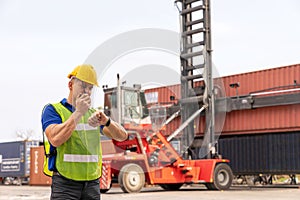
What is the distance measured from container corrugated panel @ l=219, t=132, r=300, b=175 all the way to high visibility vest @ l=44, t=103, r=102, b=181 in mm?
17268

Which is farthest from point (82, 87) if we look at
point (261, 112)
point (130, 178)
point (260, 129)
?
point (260, 129)

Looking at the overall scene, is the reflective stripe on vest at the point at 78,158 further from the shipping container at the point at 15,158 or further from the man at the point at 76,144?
the shipping container at the point at 15,158

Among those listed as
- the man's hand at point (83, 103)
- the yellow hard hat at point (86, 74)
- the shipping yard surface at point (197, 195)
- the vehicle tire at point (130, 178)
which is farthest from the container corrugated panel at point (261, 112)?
the man's hand at point (83, 103)

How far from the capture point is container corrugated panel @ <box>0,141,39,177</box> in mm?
31328

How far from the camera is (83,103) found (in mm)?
2898

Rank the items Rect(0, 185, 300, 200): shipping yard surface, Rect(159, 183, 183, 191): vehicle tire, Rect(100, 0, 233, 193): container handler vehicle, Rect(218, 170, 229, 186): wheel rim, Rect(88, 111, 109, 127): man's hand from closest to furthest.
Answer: Rect(88, 111, 109, 127): man's hand, Rect(0, 185, 300, 200): shipping yard surface, Rect(100, 0, 233, 193): container handler vehicle, Rect(218, 170, 229, 186): wheel rim, Rect(159, 183, 183, 191): vehicle tire

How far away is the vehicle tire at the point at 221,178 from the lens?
17.9 m

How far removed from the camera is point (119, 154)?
56.6ft

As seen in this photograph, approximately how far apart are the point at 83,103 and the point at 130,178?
14.0 metres

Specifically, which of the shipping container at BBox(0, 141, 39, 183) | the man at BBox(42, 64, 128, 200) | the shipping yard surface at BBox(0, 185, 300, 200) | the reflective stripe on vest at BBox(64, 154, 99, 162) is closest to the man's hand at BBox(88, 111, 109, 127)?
the man at BBox(42, 64, 128, 200)

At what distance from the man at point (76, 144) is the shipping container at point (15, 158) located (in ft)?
94.6

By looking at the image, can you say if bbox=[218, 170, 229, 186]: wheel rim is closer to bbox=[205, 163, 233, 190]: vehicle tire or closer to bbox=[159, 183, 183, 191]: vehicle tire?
bbox=[205, 163, 233, 190]: vehicle tire

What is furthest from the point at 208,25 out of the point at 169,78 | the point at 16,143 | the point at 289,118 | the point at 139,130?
the point at 16,143

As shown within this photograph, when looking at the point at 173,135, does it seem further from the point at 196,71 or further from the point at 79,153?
the point at 79,153
